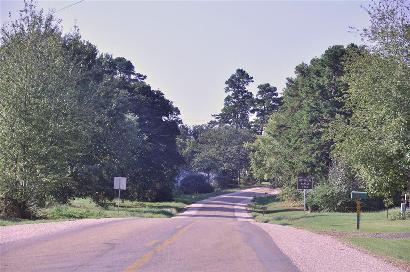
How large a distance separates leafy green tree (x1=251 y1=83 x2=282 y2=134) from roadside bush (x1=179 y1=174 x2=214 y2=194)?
30955mm

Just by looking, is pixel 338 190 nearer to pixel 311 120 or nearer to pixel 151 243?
pixel 311 120

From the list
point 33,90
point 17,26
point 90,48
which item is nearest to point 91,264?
point 33,90

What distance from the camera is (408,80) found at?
20.1 metres

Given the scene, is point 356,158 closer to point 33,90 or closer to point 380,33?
point 380,33

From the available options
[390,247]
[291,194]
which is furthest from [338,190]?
[390,247]

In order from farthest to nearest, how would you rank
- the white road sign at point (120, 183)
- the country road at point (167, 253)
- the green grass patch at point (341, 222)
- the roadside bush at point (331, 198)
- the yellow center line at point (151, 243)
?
Result: the roadside bush at point (331, 198), the white road sign at point (120, 183), the green grass patch at point (341, 222), the yellow center line at point (151, 243), the country road at point (167, 253)

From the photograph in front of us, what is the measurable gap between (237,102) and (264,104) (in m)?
14.7

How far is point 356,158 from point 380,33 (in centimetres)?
520

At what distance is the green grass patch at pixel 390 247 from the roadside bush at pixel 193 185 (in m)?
73.2

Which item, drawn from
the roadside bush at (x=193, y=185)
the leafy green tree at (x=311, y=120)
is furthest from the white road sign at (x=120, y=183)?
the roadside bush at (x=193, y=185)

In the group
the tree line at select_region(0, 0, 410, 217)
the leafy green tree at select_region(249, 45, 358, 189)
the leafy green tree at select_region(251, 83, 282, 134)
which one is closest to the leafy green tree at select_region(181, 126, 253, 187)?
the leafy green tree at select_region(251, 83, 282, 134)

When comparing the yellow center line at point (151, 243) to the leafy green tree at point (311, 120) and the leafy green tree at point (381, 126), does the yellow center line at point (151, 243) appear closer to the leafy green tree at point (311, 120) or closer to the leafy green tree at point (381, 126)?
the leafy green tree at point (381, 126)

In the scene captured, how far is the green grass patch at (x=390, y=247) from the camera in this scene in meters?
16.1

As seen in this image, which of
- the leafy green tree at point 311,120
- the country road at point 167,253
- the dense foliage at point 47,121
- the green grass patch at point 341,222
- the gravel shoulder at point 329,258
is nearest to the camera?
the country road at point 167,253
